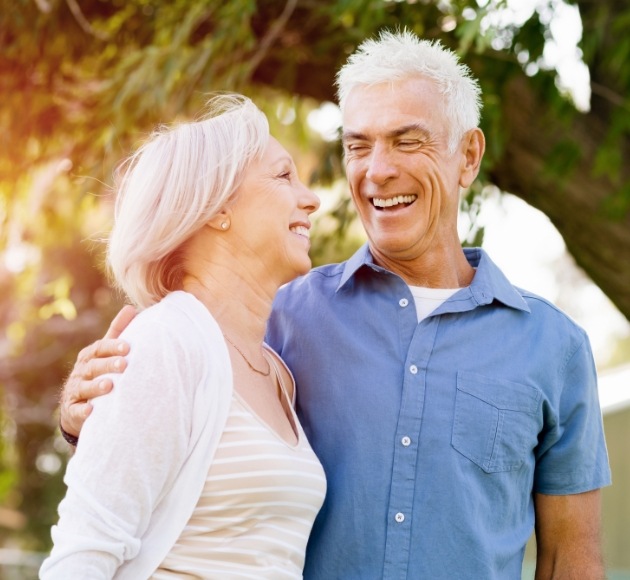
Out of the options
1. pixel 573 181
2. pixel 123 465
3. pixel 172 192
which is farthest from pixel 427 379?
pixel 573 181

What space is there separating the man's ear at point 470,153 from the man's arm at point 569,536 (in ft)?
2.87

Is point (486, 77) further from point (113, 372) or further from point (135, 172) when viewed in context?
point (113, 372)

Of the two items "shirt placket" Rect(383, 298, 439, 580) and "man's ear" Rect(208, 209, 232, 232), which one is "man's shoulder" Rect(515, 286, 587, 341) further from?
"man's ear" Rect(208, 209, 232, 232)

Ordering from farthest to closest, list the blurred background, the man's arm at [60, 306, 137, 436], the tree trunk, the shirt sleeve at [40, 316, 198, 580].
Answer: the tree trunk < the blurred background < the man's arm at [60, 306, 137, 436] < the shirt sleeve at [40, 316, 198, 580]

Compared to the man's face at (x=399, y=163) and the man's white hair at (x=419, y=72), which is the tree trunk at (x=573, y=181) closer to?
the man's white hair at (x=419, y=72)

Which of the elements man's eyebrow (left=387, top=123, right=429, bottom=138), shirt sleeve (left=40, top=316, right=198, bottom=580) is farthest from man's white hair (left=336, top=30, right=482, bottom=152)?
shirt sleeve (left=40, top=316, right=198, bottom=580)

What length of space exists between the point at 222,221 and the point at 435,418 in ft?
2.28

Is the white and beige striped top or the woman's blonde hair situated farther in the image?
the woman's blonde hair

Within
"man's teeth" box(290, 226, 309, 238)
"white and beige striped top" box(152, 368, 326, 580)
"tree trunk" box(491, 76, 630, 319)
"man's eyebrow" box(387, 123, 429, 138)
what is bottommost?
"tree trunk" box(491, 76, 630, 319)

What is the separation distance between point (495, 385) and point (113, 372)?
977mm

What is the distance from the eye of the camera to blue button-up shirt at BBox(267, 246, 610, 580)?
2.51 m

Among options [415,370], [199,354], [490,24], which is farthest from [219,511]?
[490,24]

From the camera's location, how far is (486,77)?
4.27 m

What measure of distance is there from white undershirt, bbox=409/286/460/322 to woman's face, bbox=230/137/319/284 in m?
0.43
